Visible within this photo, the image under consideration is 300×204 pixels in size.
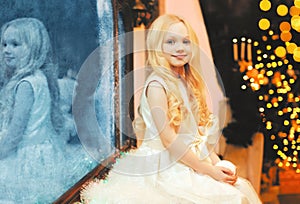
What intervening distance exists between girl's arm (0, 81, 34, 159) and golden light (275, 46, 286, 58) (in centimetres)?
96

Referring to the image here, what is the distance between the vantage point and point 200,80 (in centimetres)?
165

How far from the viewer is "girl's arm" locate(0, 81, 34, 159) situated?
169cm

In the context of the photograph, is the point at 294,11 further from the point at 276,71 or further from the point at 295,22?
the point at 276,71

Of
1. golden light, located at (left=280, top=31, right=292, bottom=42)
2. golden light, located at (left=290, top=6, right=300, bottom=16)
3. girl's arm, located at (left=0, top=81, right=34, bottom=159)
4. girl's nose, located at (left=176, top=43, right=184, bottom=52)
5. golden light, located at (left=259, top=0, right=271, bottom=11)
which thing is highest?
golden light, located at (left=259, top=0, right=271, bottom=11)

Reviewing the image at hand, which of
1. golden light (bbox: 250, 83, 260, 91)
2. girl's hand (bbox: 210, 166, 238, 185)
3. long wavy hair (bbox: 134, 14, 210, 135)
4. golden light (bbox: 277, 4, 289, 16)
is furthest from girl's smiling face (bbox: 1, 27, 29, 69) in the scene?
golden light (bbox: 277, 4, 289, 16)

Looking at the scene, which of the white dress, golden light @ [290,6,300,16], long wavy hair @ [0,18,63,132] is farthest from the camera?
golden light @ [290,6,300,16]

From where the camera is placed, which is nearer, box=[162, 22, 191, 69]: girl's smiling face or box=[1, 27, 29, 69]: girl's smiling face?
box=[162, 22, 191, 69]: girl's smiling face

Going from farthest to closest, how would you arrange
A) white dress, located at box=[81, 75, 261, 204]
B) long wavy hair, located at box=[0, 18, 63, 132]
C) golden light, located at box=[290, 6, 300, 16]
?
golden light, located at box=[290, 6, 300, 16] < long wavy hair, located at box=[0, 18, 63, 132] < white dress, located at box=[81, 75, 261, 204]

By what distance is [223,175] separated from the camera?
157 cm

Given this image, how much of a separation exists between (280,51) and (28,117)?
993mm

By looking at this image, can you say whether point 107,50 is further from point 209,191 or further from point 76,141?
point 209,191

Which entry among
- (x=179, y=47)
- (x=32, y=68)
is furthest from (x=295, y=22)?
(x=32, y=68)

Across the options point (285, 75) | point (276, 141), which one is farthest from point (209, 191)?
point (285, 75)

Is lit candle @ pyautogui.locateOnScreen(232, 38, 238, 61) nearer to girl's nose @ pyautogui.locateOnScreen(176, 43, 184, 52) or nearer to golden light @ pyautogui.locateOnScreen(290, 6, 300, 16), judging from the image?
golden light @ pyautogui.locateOnScreen(290, 6, 300, 16)
